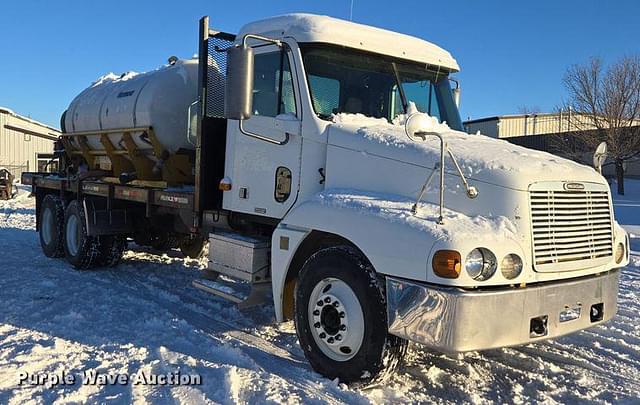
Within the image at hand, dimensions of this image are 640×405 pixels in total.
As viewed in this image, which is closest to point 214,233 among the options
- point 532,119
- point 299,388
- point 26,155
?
point 299,388

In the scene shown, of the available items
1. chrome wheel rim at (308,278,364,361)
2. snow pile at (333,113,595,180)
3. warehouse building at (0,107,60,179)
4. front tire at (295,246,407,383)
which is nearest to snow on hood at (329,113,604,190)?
snow pile at (333,113,595,180)

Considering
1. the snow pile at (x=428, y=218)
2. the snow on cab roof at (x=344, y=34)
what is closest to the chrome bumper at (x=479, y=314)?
the snow pile at (x=428, y=218)

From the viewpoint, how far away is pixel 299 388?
165 inches

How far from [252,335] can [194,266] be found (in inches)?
160

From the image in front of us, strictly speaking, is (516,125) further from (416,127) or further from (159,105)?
(416,127)

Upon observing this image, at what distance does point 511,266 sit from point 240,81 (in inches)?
105

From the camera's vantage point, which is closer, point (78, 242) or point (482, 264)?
point (482, 264)

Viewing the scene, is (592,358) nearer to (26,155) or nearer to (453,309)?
(453,309)

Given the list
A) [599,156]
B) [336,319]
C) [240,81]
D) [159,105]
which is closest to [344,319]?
[336,319]

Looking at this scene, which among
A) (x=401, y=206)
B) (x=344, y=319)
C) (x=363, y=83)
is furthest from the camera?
(x=363, y=83)

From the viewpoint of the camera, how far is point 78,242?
9.14 meters

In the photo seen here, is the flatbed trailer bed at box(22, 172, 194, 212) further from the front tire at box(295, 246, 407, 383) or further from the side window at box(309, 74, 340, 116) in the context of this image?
the front tire at box(295, 246, 407, 383)

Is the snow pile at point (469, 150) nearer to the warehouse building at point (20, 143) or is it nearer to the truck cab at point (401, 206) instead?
the truck cab at point (401, 206)

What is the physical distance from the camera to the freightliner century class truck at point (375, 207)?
12.6 ft
